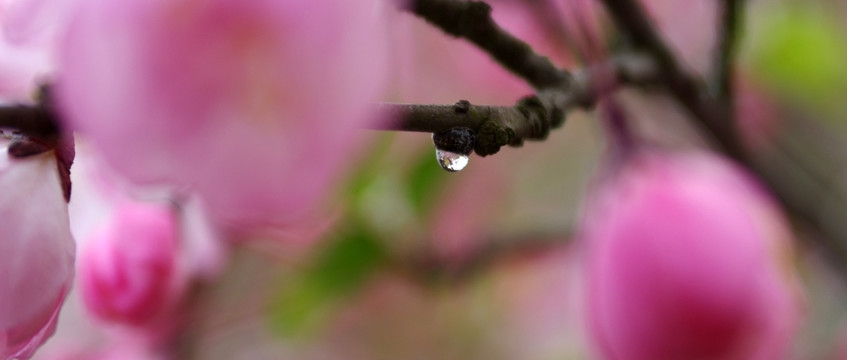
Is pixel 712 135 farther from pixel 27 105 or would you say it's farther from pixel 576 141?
pixel 576 141

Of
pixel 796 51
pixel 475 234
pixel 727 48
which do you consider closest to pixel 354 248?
pixel 475 234

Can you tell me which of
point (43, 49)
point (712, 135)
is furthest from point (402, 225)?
point (43, 49)

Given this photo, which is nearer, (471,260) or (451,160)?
(451,160)

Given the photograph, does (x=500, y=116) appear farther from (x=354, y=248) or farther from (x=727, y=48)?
(x=354, y=248)

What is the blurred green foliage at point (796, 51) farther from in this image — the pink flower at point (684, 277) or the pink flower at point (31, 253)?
the pink flower at point (31, 253)

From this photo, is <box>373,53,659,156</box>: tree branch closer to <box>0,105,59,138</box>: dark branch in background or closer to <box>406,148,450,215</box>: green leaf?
<box>0,105,59,138</box>: dark branch in background

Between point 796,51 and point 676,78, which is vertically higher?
point 796,51
